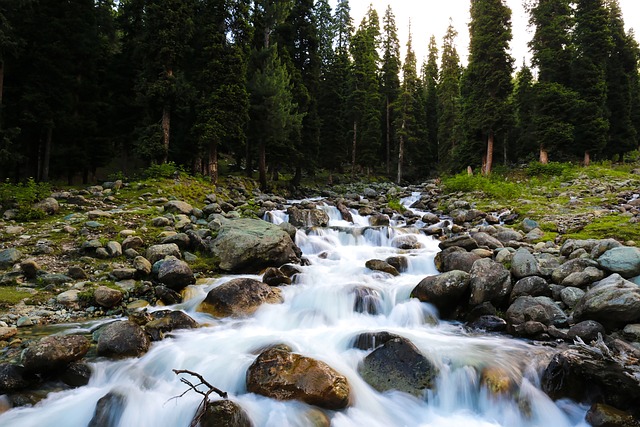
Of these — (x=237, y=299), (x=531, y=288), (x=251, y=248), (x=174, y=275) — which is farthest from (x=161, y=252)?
(x=531, y=288)

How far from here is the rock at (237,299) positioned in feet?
25.4

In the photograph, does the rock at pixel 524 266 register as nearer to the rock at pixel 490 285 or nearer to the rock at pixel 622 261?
the rock at pixel 490 285

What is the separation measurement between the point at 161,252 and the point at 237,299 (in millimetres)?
2828

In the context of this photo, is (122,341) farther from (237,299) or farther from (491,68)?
(491,68)

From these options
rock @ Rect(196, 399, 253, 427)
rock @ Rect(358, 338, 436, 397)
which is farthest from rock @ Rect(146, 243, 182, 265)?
rock @ Rect(358, 338, 436, 397)

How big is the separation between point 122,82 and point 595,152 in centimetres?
3302

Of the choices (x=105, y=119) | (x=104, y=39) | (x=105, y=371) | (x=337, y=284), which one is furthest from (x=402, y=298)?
(x=104, y=39)

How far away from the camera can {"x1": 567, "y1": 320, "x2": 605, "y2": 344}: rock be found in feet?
19.5

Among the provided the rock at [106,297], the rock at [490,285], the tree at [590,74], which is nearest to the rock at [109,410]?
the rock at [106,297]

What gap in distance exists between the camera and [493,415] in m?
5.16

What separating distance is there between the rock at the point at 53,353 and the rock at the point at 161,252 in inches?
148

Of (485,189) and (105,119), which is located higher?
(105,119)

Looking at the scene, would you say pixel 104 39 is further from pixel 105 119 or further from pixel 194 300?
pixel 194 300

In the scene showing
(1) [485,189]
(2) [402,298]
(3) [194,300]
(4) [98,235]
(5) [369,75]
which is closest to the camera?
(3) [194,300]
